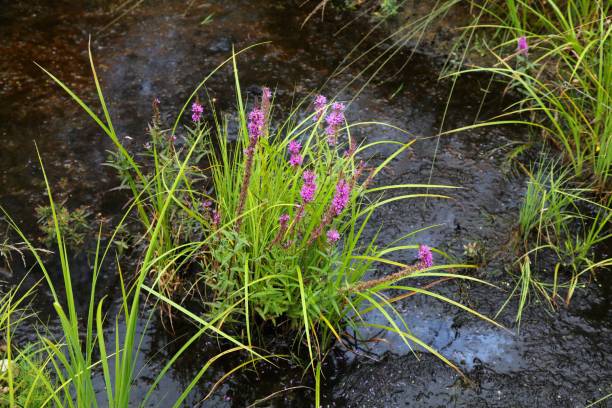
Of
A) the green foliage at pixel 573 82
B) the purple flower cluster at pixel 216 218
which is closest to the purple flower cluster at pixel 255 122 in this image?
the purple flower cluster at pixel 216 218

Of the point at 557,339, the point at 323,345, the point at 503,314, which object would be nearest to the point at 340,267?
the point at 323,345

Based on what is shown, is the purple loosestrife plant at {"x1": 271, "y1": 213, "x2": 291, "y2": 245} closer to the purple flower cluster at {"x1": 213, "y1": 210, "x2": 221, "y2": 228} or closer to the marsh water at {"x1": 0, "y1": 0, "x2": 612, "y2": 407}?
the purple flower cluster at {"x1": 213, "y1": 210, "x2": 221, "y2": 228}

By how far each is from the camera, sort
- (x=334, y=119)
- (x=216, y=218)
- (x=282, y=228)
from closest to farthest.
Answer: (x=282, y=228)
(x=334, y=119)
(x=216, y=218)

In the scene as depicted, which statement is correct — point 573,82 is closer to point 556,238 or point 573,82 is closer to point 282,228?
point 556,238

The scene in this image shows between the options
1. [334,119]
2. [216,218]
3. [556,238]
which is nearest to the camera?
[334,119]

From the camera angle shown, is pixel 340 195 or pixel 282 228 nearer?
pixel 340 195

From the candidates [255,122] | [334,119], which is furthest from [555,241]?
[255,122]

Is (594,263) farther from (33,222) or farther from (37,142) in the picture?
(37,142)

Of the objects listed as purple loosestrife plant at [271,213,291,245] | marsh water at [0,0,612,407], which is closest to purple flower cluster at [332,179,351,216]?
purple loosestrife plant at [271,213,291,245]

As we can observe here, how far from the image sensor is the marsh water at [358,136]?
2.23 metres

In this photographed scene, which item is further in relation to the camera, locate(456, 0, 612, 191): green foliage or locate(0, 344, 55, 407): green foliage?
locate(456, 0, 612, 191): green foliage

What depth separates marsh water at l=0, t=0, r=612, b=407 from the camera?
7.30ft

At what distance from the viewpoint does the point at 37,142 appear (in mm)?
3221

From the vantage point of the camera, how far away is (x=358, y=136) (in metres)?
3.32
